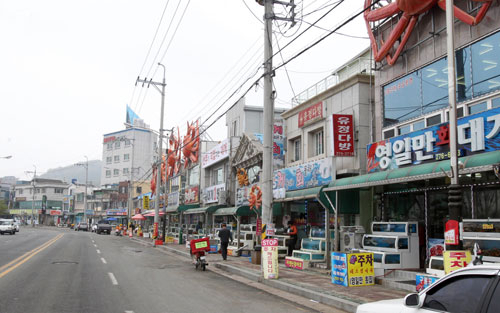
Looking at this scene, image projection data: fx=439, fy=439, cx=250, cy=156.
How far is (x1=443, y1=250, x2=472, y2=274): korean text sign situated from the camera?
7.69 m

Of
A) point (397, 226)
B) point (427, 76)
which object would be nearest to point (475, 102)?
point (427, 76)

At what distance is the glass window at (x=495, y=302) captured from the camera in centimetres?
358

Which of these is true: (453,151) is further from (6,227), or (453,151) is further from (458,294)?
(6,227)

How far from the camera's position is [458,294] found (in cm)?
408

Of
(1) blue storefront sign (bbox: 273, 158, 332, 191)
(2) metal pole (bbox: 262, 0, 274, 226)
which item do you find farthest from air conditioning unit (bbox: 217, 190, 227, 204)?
(2) metal pole (bbox: 262, 0, 274, 226)

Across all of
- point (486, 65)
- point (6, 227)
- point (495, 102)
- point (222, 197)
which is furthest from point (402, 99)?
→ point (6, 227)

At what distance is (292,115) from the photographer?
2216 cm

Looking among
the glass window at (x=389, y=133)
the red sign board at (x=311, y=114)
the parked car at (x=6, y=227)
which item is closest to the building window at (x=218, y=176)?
the red sign board at (x=311, y=114)

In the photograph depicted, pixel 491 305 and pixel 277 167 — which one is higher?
pixel 277 167

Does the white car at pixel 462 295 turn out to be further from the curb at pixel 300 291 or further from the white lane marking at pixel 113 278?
the white lane marking at pixel 113 278

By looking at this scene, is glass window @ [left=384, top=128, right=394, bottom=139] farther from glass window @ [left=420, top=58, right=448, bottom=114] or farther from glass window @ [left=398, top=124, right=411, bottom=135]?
glass window @ [left=420, top=58, right=448, bottom=114]

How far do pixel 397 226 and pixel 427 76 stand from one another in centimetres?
499

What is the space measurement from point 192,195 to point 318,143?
2079cm

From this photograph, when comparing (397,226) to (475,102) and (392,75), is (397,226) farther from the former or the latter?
(392,75)
